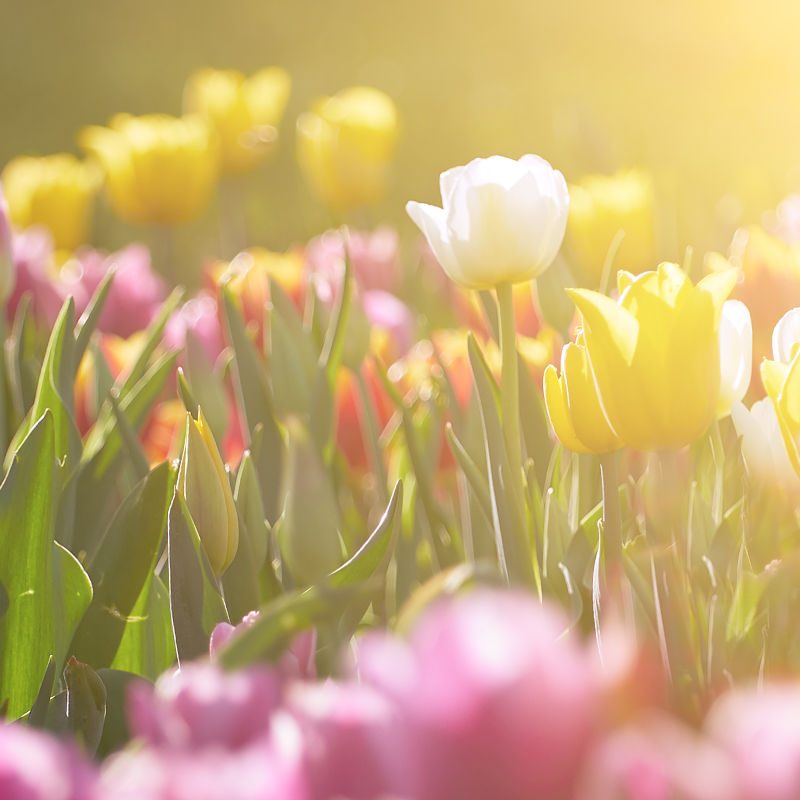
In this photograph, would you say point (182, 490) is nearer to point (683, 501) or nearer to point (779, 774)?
point (683, 501)

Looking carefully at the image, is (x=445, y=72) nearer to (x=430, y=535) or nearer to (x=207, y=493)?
(x=430, y=535)

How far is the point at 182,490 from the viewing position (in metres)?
0.53

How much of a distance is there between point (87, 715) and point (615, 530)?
0.74 ft

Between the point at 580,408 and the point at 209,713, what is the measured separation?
0.96 ft

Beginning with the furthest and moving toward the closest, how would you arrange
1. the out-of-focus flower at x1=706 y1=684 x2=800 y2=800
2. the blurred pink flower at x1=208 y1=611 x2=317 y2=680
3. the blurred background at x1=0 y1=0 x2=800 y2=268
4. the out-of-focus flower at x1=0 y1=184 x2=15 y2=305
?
the blurred background at x1=0 y1=0 x2=800 y2=268, the out-of-focus flower at x1=0 y1=184 x2=15 y2=305, the blurred pink flower at x1=208 y1=611 x2=317 y2=680, the out-of-focus flower at x1=706 y1=684 x2=800 y2=800

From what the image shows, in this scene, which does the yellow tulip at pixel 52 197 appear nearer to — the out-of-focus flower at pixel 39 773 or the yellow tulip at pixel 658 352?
the yellow tulip at pixel 658 352

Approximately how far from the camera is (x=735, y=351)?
0.53 meters

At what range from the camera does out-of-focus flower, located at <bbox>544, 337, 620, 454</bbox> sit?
509 mm

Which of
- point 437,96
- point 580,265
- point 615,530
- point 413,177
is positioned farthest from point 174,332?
point 437,96

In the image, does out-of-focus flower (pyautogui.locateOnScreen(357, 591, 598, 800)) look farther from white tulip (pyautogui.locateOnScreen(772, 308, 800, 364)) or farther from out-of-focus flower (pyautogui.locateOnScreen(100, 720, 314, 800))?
white tulip (pyautogui.locateOnScreen(772, 308, 800, 364))

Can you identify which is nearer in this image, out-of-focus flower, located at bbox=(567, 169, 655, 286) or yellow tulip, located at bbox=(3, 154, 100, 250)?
out-of-focus flower, located at bbox=(567, 169, 655, 286)

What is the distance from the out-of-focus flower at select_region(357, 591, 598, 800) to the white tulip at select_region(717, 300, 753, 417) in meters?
0.33

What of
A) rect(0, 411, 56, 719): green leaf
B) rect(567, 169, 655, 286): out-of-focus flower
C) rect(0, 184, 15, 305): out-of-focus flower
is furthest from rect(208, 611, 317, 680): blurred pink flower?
rect(567, 169, 655, 286): out-of-focus flower

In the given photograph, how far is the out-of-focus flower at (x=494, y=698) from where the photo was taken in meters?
0.22
